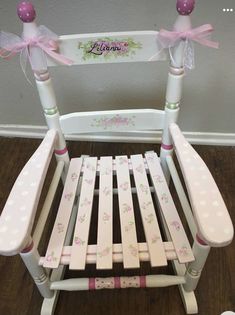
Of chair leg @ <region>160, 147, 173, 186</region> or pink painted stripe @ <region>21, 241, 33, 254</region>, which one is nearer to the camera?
pink painted stripe @ <region>21, 241, 33, 254</region>

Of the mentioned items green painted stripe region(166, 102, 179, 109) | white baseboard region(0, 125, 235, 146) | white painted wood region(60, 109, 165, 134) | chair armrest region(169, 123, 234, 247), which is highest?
green painted stripe region(166, 102, 179, 109)

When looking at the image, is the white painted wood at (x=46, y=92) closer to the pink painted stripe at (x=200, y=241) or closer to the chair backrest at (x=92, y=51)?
the chair backrest at (x=92, y=51)

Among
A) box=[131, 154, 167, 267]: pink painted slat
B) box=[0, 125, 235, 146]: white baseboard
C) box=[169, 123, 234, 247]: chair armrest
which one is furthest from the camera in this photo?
box=[0, 125, 235, 146]: white baseboard

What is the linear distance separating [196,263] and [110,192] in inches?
10.0

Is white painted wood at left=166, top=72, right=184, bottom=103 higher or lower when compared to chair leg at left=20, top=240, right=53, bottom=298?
higher

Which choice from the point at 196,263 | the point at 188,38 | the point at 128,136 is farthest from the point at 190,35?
the point at 128,136

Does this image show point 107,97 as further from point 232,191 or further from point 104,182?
point 232,191

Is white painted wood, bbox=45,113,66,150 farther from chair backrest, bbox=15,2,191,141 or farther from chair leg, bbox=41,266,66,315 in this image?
chair leg, bbox=41,266,66,315

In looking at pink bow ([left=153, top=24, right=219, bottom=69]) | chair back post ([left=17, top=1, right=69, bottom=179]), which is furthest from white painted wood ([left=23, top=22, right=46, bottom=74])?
pink bow ([left=153, top=24, right=219, bottom=69])

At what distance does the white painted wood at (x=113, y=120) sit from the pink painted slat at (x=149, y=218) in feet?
0.36

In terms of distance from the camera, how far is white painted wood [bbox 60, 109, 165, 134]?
70 centimetres

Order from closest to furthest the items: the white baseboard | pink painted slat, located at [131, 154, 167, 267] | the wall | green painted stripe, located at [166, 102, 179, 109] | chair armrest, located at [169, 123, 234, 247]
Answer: chair armrest, located at [169, 123, 234, 247], pink painted slat, located at [131, 154, 167, 267], green painted stripe, located at [166, 102, 179, 109], the wall, the white baseboard

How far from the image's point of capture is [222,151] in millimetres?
1183

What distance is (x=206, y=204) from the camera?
1.57 ft
